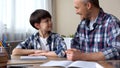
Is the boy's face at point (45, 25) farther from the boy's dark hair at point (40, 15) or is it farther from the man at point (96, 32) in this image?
the man at point (96, 32)

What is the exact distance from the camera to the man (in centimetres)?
156

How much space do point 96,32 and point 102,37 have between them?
0.07m

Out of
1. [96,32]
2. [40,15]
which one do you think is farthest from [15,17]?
[96,32]

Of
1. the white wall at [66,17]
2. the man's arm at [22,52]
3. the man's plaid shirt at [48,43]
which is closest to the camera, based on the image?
the man's arm at [22,52]

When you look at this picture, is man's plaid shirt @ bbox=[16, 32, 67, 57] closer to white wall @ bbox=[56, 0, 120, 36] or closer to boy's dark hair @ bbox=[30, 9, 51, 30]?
boy's dark hair @ bbox=[30, 9, 51, 30]

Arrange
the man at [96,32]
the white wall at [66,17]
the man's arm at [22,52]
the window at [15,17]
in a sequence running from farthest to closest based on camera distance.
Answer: the white wall at [66,17] < the window at [15,17] < the man's arm at [22,52] < the man at [96,32]

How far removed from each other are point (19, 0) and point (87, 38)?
7.91 feet

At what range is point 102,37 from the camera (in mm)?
1738

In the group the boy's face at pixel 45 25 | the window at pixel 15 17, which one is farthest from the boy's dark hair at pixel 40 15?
the window at pixel 15 17

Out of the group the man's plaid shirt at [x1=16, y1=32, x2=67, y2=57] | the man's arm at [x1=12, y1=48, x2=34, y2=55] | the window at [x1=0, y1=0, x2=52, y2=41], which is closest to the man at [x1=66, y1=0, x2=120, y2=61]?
the man's plaid shirt at [x1=16, y1=32, x2=67, y2=57]

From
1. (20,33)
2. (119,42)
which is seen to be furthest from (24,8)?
(119,42)

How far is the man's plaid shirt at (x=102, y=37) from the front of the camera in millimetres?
1567

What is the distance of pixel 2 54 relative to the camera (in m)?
1.31

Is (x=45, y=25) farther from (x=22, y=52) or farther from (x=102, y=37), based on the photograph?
(x=102, y=37)
